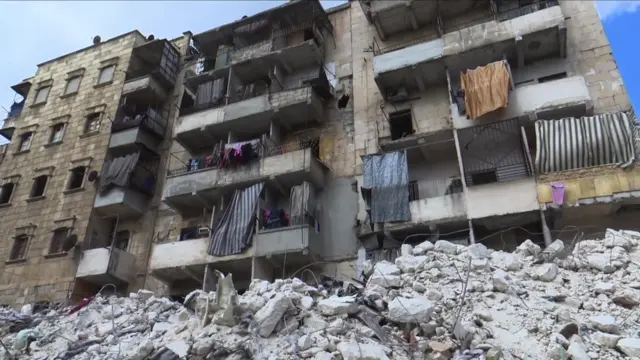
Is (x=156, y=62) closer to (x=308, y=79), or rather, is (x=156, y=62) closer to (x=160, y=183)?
(x=160, y=183)

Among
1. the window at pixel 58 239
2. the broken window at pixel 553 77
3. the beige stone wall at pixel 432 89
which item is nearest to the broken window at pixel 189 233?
the window at pixel 58 239

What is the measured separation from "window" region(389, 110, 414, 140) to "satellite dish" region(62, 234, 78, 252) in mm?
14274

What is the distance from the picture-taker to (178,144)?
75.2 ft

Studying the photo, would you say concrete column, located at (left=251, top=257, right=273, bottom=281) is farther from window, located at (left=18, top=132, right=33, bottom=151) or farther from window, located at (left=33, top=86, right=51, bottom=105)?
window, located at (left=33, top=86, right=51, bottom=105)

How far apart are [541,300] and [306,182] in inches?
403

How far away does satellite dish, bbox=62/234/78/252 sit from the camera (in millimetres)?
20047

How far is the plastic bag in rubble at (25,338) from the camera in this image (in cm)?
1140

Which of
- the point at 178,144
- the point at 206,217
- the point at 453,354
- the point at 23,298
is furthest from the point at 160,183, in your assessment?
the point at 453,354

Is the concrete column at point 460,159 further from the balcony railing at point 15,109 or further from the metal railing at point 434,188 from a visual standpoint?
the balcony railing at point 15,109

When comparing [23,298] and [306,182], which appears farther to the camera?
[23,298]

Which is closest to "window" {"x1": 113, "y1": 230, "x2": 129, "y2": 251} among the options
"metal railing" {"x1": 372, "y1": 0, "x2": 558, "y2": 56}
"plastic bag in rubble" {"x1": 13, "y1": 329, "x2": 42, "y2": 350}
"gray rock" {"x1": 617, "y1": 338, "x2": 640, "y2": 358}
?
"plastic bag in rubble" {"x1": 13, "y1": 329, "x2": 42, "y2": 350}

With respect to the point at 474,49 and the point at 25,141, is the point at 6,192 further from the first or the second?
the point at 474,49

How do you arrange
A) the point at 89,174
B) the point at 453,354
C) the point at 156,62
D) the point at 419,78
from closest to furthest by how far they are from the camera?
1. the point at 453,354
2. the point at 419,78
3. the point at 89,174
4. the point at 156,62

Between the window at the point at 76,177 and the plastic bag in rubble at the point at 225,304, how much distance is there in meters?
16.3
